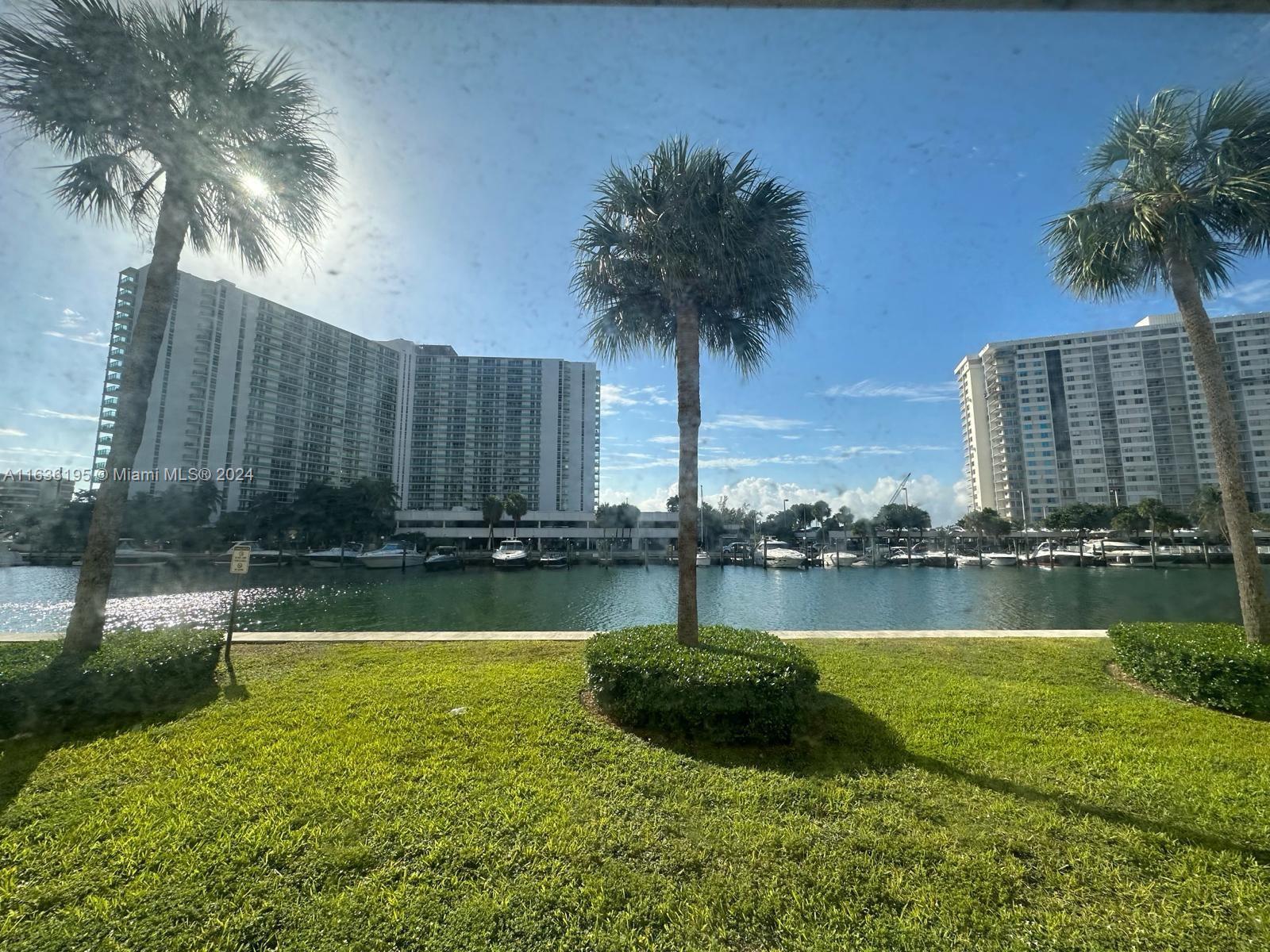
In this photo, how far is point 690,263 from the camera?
6250 mm

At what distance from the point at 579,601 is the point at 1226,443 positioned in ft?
72.8

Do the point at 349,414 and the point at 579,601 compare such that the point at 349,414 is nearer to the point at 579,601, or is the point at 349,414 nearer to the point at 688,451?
the point at 579,601

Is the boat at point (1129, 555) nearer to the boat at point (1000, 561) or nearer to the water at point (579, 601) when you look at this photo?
the boat at point (1000, 561)

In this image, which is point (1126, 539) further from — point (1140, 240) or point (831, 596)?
point (1140, 240)

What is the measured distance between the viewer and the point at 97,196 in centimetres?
575

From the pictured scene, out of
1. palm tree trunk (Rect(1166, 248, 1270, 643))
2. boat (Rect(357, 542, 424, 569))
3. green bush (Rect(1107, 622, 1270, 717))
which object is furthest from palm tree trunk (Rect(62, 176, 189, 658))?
boat (Rect(357, 542, 424, 569))

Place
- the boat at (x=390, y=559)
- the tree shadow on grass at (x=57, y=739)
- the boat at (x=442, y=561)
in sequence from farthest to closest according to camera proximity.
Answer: the boat at (x=442, y=561) < the boat at (x=390, y=559) < the tree shadow on grass at (x=57, y=739)

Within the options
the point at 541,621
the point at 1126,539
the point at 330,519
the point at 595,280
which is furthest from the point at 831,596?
the point at 1126,539

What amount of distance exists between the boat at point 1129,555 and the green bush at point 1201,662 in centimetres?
6381

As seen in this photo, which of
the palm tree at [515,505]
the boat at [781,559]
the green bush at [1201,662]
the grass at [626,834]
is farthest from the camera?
the palm tree at [515,505]

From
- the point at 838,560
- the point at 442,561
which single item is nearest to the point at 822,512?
the point at 838,560

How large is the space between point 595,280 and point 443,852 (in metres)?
6.42

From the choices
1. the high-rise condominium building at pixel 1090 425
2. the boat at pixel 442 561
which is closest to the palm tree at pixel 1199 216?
the high-rise condominium building at pixel 1090 425

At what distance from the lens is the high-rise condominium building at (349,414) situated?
2198 centimetres
